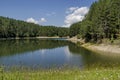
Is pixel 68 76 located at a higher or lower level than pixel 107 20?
lower

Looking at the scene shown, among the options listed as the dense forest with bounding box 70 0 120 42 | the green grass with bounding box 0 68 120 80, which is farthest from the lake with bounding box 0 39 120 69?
the dense forest with bounding box 70 0 120 42

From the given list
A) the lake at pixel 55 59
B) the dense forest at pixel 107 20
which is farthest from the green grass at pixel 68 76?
the dense forest at pixel 107 20

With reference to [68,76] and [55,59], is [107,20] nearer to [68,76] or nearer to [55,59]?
[55,59]

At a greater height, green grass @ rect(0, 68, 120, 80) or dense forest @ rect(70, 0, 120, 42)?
dense forest @ rect(70, 0, 120, 42)

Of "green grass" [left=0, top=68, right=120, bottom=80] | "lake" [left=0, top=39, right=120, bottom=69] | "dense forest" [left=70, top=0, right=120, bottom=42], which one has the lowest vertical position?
"lake" [left=0, top=39, right=120, bottom=69]

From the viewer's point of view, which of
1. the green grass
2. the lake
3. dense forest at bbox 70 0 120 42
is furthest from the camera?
dense forest at bbox 70 0 120 42

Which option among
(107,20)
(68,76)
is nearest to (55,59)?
(68,76)

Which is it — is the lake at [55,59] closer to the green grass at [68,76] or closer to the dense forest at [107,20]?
the green grass at [68,76]

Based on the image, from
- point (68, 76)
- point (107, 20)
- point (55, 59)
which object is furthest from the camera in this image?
point (107, 20)

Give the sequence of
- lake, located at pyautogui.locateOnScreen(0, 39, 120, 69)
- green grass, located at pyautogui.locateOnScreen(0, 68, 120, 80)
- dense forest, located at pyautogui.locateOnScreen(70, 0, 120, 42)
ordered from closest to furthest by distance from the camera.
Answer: green grass, located at pyautogui.locateOnScreen(0, 68, 120, 80)
lake, located at pyautogui.locateOnScreen(0, 39, 120, 69)
dense forest, located at pyautogui.locateOnScreen(70, 0, 120, 42)

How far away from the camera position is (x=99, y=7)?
79438 mm

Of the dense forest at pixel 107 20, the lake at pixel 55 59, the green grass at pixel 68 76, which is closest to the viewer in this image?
the green grass at pixel 68 76

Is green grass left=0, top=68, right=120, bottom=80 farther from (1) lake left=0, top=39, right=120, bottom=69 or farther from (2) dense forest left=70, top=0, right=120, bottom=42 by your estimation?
(2) dense forest left=70, top=0, right=120, bottom=42

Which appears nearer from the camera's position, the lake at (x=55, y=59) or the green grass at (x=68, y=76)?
the green grass at (x=68, y=76)
